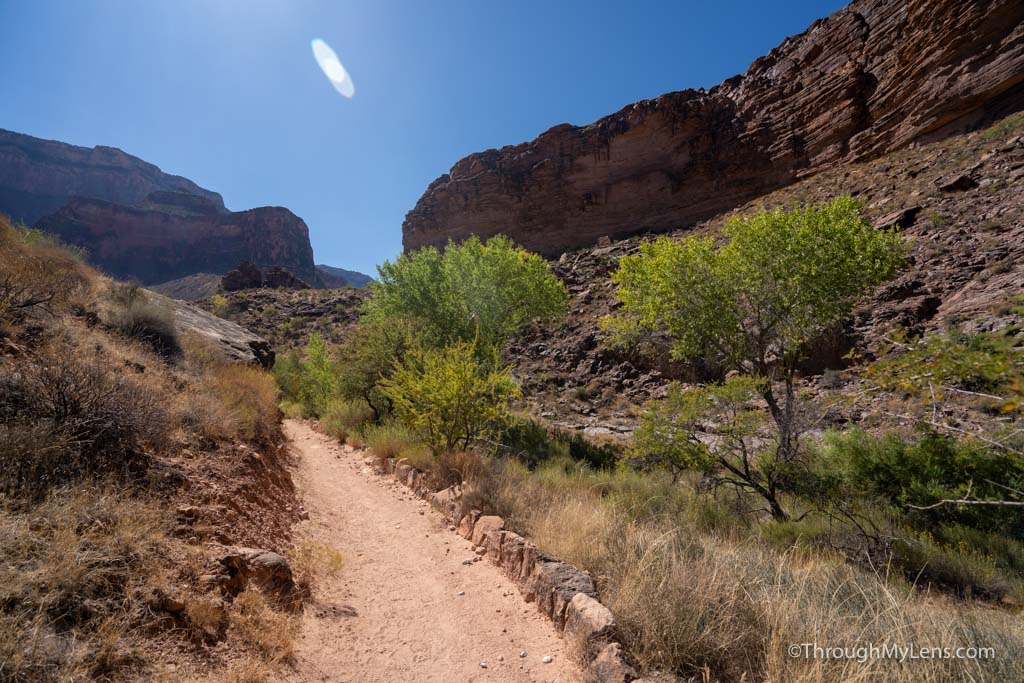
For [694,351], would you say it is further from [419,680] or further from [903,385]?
[419,680]

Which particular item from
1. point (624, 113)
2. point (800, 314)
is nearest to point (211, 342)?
point (800, 314)

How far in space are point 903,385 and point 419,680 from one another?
16.5ft

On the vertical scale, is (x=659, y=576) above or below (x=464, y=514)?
above

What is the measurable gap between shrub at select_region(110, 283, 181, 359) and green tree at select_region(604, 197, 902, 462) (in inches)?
446

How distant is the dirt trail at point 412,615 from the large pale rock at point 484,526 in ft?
0.63

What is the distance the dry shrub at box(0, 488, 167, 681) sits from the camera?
2029 millimetres

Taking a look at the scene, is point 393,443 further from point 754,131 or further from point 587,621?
point 754,131

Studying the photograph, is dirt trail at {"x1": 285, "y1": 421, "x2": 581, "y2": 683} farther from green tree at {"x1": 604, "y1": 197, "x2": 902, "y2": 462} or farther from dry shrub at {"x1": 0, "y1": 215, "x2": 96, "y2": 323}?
green tree at {"x1": 604, "y1": 197, "x2": 902, "y2": 462}

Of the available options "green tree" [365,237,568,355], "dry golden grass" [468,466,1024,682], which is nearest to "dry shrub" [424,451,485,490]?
"dry golden grass" [468,466,1024,682]

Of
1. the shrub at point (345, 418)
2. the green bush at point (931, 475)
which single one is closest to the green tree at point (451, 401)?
the shrub at point (345, 418)

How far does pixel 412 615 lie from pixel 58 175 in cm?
18271

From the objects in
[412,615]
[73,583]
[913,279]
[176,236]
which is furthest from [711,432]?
[176,236]

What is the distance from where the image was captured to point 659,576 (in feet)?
11.5

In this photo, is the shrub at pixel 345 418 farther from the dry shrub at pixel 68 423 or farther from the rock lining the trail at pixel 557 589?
the dry shrub at pixel 68 423
